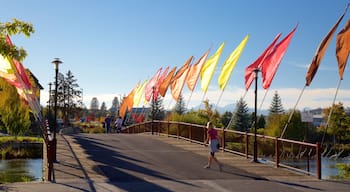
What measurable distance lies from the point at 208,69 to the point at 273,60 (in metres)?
7.26

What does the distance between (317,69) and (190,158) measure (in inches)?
234

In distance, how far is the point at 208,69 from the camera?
28.4 metres

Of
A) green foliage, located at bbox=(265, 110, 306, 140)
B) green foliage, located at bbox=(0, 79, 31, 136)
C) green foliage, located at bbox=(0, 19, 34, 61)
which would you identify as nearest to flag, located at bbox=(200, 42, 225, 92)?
green foliage, located at bbox=(0, 19, 34, 61)

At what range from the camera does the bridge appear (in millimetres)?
11555

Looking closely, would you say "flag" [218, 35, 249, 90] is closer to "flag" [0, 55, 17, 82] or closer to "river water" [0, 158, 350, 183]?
"river water" [0, 158, 350, 183]

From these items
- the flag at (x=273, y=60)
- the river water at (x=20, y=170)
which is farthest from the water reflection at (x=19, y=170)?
the flag at (x=273, y=60)

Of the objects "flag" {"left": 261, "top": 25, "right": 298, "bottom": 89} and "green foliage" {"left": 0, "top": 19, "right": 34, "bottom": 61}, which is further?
"flag" {"left": 261, "top": 25, "right": 298, "bottom": 89}

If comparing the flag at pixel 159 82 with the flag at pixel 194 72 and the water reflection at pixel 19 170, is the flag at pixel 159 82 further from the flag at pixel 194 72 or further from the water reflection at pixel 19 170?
the water reflection at pixel 19 170

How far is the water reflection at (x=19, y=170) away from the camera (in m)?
24.7

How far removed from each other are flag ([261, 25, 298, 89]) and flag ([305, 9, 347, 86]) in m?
2.62

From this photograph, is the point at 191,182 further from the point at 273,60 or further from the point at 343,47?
the point at 273,60

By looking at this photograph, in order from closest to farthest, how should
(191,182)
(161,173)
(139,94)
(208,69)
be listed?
(191,182)
(161,173)
(208,69)
(139,94)

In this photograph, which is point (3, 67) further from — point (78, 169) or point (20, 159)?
point (20, 159)

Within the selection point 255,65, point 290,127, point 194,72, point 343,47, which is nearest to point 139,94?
point 194,72
